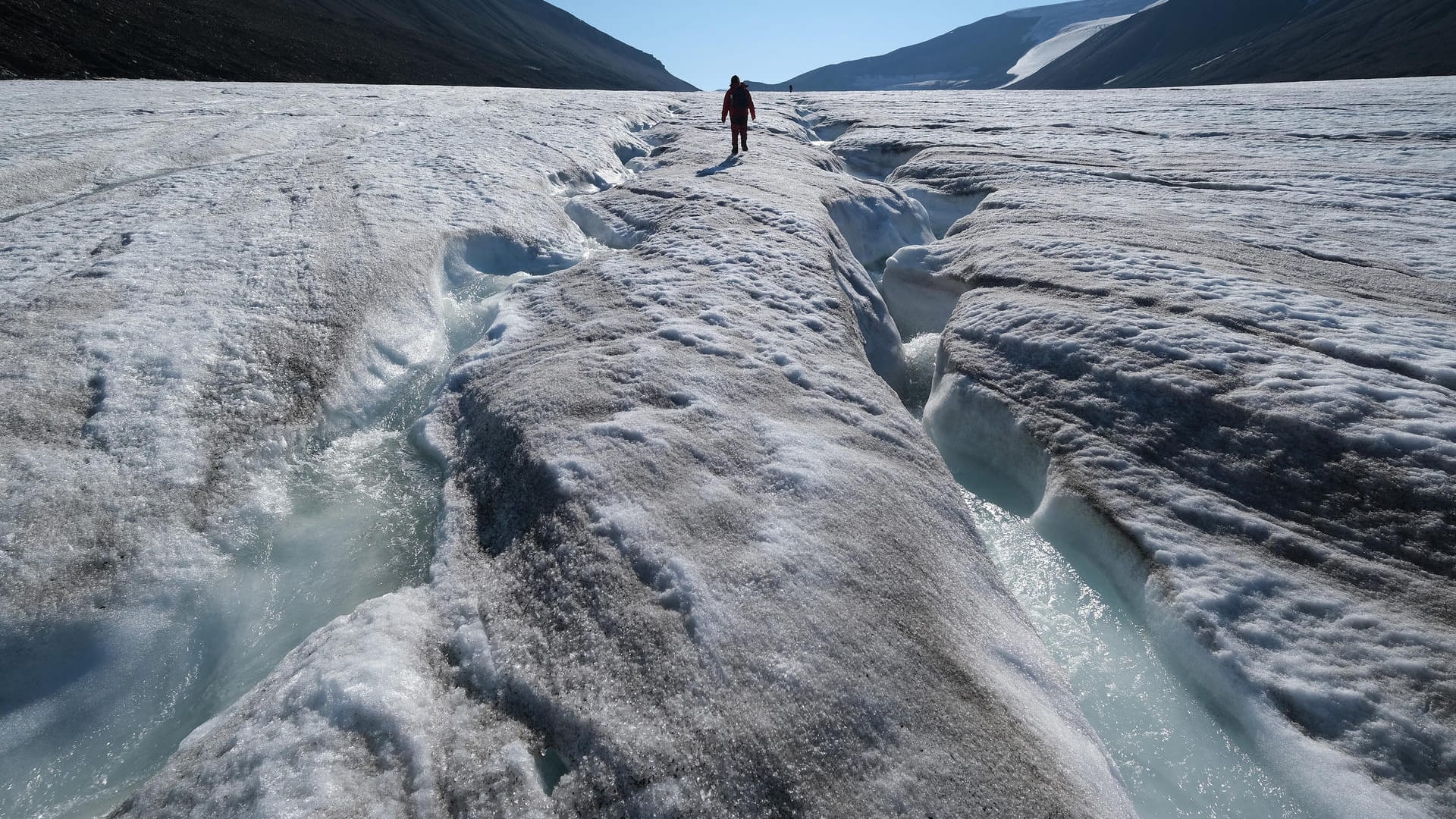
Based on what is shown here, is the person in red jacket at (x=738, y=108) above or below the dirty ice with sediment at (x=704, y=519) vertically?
above

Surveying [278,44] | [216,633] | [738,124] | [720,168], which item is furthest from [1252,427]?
[278,44]

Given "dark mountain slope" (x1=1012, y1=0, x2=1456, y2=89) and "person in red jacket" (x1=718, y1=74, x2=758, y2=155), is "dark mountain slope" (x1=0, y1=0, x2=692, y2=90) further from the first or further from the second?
"dark mountain slope" (x1=1012, y1=0, x2=1456, y2=89)

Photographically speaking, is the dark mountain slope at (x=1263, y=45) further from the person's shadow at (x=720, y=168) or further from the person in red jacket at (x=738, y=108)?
the person's shadow at (x=720, y=168)

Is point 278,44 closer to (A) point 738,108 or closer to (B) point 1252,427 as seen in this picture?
(A) point 738,108

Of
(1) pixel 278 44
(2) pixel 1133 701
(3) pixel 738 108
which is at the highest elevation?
(1) pixel 278 44

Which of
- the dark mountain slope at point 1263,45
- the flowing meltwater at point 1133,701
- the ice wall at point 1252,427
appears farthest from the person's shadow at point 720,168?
the dark mountain slope at point 1263,45

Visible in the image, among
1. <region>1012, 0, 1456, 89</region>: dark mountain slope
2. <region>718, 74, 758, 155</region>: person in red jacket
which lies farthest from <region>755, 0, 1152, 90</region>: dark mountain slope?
<region>718, 74, 758, 155</region>: person in red jacket
